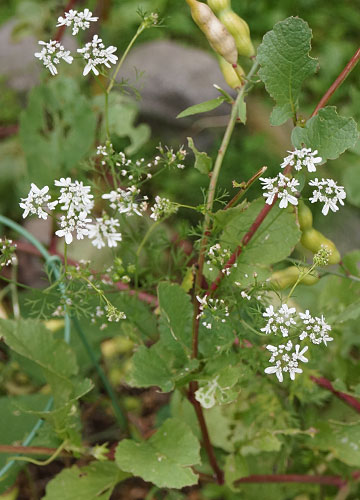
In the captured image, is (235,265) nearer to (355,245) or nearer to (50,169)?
(50,169)

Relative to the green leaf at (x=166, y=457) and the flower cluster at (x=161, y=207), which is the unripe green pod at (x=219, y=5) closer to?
the flower cluster at (x=161, y=207)

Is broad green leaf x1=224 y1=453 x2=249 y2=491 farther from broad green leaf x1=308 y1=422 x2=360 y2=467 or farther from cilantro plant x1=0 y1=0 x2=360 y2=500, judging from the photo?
broad green leaf x1=308 y1=422 x2=360 y2=467

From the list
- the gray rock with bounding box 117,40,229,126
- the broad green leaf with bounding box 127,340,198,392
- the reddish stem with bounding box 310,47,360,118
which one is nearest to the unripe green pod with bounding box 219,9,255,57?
the reddish stem with bounding box 310,47,360,118

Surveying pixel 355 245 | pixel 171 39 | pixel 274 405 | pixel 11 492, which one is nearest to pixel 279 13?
pixel 171 39

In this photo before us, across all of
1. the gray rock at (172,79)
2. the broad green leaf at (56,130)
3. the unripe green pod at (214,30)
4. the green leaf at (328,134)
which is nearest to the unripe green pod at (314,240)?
the green leaf at (328,134)

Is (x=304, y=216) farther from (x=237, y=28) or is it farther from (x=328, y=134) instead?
(x=237, y=28)

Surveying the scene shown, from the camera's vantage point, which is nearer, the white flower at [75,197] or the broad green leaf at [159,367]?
the white flower at [75,197]
